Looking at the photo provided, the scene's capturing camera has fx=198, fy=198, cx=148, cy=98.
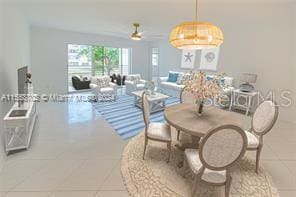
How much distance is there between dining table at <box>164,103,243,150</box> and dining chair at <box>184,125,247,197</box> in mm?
375

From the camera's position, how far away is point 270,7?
3949mm

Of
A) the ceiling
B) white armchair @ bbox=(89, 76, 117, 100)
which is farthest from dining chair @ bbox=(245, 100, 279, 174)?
white armchair @ bbox=(89, 76, 117, 100)

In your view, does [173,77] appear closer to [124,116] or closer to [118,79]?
[118,79]

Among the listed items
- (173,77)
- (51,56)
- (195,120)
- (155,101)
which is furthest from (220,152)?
(51,56)

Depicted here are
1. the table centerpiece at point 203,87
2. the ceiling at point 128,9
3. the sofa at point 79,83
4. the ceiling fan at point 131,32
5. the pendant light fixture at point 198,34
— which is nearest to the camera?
the pendant light fixture at point 198,34

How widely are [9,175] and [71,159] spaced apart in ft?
2.54

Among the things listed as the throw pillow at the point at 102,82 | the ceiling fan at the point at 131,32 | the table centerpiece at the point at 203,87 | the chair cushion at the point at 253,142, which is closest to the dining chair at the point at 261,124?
the chair cushion at the point at 253,142

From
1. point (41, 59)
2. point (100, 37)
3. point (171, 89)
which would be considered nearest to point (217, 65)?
point (171, 89)

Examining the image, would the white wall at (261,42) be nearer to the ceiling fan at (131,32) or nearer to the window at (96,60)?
the ceiling fan at (131,32)

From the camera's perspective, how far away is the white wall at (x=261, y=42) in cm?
430

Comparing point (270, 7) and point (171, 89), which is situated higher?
point (270, 7)

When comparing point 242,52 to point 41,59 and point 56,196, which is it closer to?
point 56,196

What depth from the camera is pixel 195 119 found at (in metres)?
2.72

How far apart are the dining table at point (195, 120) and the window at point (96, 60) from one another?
24.4 feet
